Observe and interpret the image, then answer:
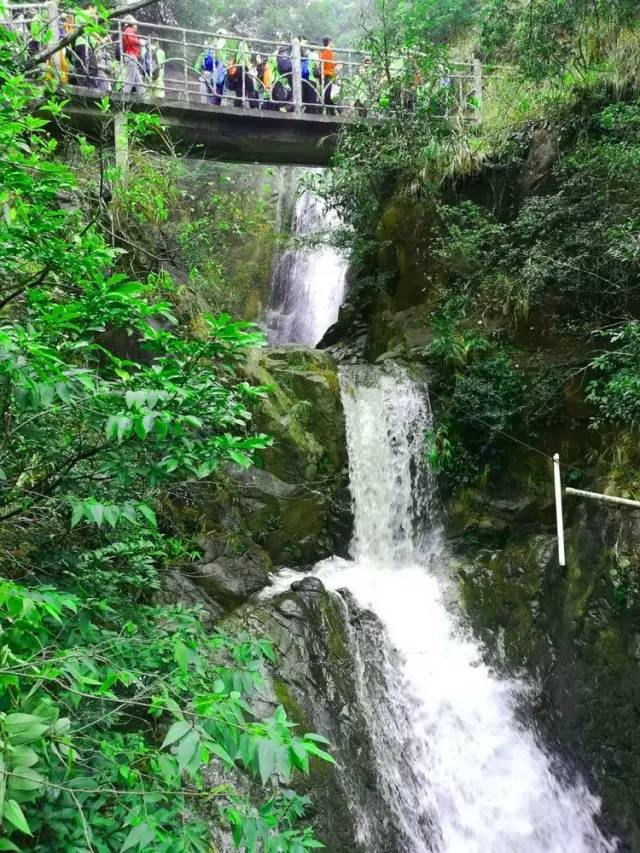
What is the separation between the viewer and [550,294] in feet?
25.7

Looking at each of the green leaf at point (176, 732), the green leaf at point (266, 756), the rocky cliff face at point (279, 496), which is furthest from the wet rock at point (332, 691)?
the green leaf at point (176, 732)

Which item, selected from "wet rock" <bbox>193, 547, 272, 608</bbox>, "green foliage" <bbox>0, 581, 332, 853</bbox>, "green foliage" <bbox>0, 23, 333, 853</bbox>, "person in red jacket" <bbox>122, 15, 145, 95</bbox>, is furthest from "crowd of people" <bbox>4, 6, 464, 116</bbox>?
"green foliage" <bbox>0, 581, 332, 853</bbox>

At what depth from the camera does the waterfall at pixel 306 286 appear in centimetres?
1474

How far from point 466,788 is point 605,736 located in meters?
1.48

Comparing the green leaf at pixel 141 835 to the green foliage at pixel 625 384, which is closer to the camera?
the green leaf at pixel 141 835

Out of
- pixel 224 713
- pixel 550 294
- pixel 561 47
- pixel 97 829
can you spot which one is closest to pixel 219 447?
pixel 224 713

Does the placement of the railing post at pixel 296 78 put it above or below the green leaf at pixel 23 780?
above

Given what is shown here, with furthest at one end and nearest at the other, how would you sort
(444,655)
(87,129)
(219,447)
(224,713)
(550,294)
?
1. (87,129)
2. (550,294)
3. (444,655)
4. (219,447)
5. (224,713)

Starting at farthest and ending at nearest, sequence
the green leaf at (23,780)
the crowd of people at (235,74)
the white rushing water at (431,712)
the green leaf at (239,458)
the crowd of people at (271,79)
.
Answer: the crowd of people at (271,79)
the crowd of people at (235,74)
the white rushing water at (431,712)
the green leaf at (239,458)
the green leaf at (23,780)

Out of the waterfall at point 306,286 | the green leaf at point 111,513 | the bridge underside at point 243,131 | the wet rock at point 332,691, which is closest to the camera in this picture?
the green leaf at point 111,513

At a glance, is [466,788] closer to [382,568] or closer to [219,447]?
[382,568]

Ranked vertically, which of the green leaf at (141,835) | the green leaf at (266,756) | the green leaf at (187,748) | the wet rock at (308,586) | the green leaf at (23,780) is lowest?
the wet rock at (308,586)

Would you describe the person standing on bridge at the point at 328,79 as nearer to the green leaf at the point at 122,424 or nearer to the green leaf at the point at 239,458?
the green leaf at the point at 239,458

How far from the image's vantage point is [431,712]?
6.11 m
